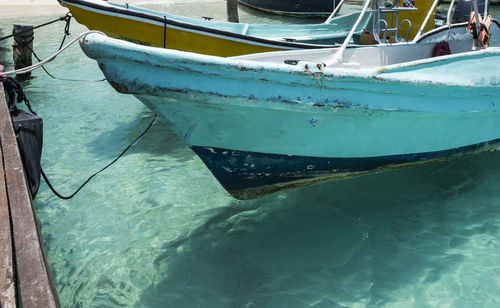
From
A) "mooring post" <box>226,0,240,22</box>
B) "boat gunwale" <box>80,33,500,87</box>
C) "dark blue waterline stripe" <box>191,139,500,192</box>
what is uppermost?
"mooring post" <box>226,0,240,22</box>

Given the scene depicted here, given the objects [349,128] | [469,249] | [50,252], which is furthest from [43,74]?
[469,249]

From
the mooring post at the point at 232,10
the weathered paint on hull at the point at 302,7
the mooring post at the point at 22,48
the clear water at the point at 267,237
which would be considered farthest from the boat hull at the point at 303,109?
the weathered paint on hull at the point at 302,7

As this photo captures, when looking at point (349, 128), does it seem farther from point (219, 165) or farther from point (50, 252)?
point (50, 252)

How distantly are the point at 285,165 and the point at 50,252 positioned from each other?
6.95ft

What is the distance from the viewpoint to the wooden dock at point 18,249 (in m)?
2.18

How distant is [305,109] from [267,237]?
53.9 inches

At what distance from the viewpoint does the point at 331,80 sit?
3.16 m

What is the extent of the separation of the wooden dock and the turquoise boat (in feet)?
3.25

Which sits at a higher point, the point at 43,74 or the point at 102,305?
the point at 43,74

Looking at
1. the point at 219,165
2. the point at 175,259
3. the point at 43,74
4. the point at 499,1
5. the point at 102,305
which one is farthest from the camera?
the point at 499,1

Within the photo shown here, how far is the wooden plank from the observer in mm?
2195

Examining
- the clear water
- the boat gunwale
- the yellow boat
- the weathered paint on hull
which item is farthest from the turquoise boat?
the weathered paint on hull

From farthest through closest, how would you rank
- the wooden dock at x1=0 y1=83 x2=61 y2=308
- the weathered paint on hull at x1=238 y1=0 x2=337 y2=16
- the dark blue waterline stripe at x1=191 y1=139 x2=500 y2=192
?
the weathered paint on hull at x1=238 y1=0 x2=337 y2=16 → the dark blue waterline stripe at x1=191 y1=139 x2=500 y2=192 → the wooden dock at x1=0 y1=83 x2=61 y2=308

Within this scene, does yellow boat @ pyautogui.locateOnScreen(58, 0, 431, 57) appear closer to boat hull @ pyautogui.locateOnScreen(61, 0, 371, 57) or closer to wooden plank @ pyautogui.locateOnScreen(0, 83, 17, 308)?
boat hull @ pyautogui.locateOnScreen(61, 0, 371, 57)
